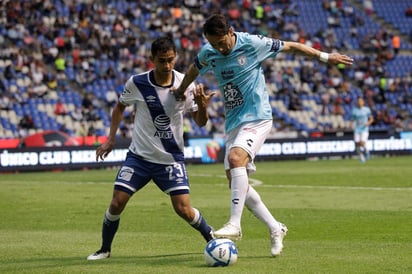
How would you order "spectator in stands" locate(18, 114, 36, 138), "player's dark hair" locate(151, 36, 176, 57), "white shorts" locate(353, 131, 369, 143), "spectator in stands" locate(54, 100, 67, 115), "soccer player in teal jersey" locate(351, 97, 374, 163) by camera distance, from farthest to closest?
"spectator in stands" locate(54, 100, 67, 115) < "spectator in stands" locate(18, 114, 36, 138) < "white shorts" locate(353, 131, 369, 143) < "soccer player in teal jersey" locate(351, 97, 374, 163) < "player's dark hair" locate(151, 36, 176, 57)

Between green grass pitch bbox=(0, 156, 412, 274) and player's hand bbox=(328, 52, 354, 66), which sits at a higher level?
player's hand bbox=(328, 52, 354, 66)

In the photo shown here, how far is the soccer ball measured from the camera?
32.1 ft

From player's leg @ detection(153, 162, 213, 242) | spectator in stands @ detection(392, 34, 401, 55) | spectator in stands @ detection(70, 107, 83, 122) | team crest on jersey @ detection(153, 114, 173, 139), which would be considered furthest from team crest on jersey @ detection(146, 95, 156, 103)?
spectator in stands @ detection(392, 34, 401, 55)

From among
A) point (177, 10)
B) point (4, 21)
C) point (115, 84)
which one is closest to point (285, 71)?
point (177, 10)

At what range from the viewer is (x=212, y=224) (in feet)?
49.1

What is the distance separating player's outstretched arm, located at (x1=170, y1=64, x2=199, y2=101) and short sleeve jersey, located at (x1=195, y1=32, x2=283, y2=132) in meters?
0.08

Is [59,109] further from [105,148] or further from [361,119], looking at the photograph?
[105,148]

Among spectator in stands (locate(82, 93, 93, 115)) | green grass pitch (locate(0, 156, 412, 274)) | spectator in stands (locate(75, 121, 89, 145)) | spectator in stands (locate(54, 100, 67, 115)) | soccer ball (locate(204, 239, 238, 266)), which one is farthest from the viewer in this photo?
spectator in stands (locate(82, 93, 93, 115))

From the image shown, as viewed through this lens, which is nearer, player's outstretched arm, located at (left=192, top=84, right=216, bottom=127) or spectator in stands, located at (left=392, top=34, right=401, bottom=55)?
player's outstretched arm, located at (left=192, top=84, right=216, bottom=127)

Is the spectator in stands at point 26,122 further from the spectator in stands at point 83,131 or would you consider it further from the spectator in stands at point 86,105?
the spectator in stands at point 86,105

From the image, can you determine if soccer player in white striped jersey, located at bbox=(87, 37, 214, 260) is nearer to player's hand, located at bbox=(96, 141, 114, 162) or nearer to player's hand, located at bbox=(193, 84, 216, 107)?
player's hand, located at bbox=(96, 141, 114, 162)

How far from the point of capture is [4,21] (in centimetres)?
4112

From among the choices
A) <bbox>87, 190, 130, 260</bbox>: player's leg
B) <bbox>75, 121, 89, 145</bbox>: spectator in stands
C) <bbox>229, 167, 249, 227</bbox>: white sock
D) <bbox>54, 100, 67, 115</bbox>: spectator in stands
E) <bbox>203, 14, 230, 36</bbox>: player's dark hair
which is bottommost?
<bbox>75, 121, 89, 145</bbox>: spectator in stands

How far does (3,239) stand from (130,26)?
108 ft
